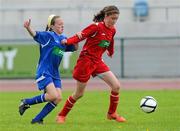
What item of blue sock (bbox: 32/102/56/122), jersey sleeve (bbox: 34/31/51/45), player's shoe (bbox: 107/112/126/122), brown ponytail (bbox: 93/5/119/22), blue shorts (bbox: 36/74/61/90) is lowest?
player's shoe (bbox: 107/112/126/122)

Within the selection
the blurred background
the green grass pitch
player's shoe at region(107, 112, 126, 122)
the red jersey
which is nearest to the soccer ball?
the green grass pitch

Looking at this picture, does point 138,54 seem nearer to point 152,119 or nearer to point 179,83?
point 179,83

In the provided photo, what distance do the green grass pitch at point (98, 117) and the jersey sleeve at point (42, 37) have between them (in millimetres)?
1436

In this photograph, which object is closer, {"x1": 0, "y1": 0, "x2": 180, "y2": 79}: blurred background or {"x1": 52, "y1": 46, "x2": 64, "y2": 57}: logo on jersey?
{"x1": 52, "y1": 46, "x2": 64, "y2": 57}: logo on jersey

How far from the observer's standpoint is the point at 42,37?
1020 cm

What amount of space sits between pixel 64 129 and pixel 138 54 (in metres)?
18.1

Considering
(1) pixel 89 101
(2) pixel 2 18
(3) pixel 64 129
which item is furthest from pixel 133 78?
(3) pixel 64 129

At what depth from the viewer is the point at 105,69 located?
10.8 metres

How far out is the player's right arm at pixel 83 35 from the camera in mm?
10117

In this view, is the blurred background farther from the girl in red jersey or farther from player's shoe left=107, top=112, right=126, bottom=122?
the girl in red jersey

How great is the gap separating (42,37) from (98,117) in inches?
91.7

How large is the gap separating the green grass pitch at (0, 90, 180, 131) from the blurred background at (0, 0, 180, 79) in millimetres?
10015

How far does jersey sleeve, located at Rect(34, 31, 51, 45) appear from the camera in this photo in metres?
10.2

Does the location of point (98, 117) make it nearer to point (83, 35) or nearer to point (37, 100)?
point (37, 100)
